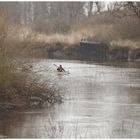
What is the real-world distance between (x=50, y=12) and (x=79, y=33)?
58.0 feet

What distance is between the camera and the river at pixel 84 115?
1398 centimetres

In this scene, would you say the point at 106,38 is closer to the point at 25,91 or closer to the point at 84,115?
the point at 25,91

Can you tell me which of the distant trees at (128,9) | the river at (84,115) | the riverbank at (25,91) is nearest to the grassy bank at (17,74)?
the riverbank at (25,91)

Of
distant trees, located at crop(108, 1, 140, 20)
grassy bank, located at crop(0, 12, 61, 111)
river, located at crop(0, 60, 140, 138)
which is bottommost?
river, located at crop(0, 60, 140, 138)

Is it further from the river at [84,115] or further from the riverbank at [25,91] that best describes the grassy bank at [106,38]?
the riverbank at [25,91]

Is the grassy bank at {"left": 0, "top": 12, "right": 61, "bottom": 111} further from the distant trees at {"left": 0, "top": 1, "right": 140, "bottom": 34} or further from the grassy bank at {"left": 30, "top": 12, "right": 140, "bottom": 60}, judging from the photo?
the distant trees at {"left": 0, "top": 1, "right": 140, "bottom": 34}

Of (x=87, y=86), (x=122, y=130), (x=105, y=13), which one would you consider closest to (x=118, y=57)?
(x=105, y=13)

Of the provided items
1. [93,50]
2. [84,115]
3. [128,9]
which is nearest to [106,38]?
[93,50]

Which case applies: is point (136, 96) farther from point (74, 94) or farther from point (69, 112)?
point (69, 112)

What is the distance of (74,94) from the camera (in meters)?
20.6

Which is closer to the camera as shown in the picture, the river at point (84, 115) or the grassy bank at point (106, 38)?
the river at point (84, 115)

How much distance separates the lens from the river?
14.0 m

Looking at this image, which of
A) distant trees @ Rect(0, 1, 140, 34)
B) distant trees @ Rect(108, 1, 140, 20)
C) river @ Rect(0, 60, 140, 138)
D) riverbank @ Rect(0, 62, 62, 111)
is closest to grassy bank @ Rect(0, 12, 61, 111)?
riverbank @ Rect(0, 62, 62, 111)

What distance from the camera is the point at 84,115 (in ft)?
54.1
